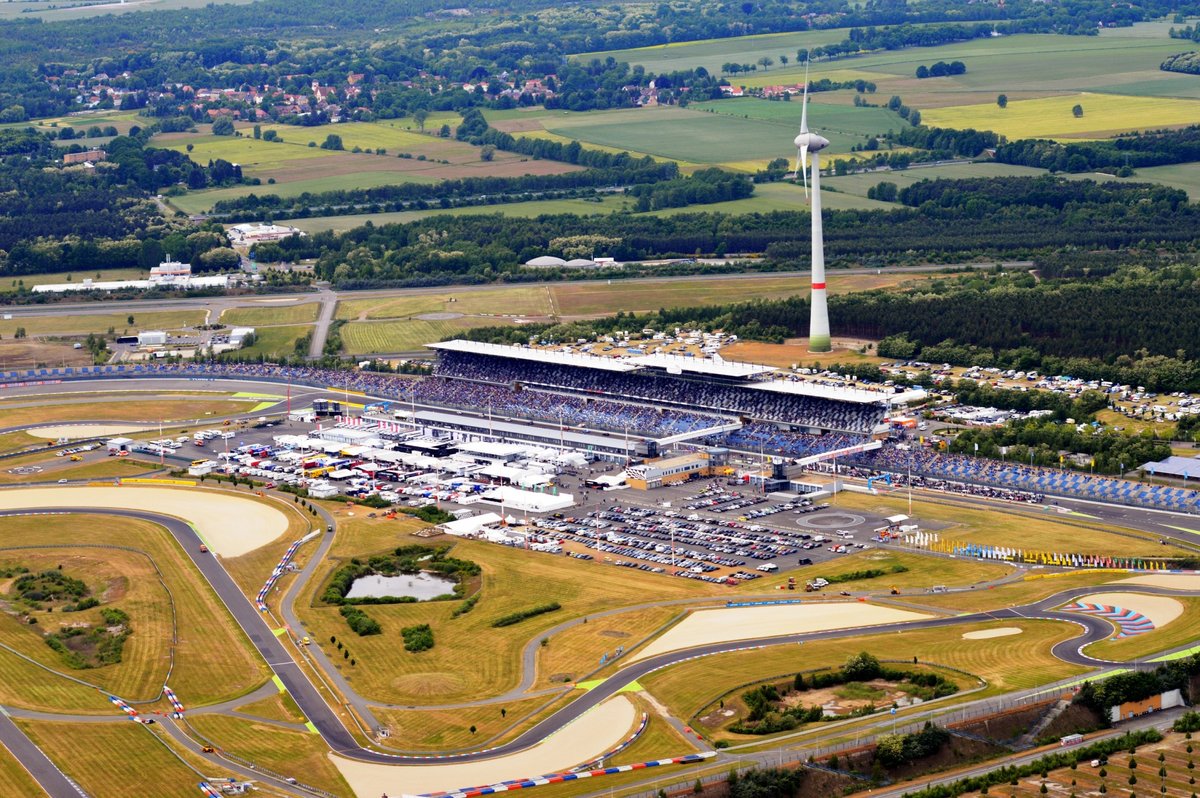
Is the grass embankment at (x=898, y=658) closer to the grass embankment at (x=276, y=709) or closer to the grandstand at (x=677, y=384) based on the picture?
the grass embankment at (x=276, y=709)

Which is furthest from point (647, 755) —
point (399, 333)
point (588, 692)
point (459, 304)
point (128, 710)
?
point (459, 304)

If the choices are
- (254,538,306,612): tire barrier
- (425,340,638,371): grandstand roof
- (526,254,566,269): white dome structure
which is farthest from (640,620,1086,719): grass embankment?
(526,254,566,269): white dome structure

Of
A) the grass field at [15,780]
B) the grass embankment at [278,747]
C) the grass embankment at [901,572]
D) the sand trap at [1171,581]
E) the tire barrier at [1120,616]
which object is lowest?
the grass embankment at [901,572]

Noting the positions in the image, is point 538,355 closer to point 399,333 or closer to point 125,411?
point 399,333

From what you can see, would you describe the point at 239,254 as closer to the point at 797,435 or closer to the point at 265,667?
the point at 797,435

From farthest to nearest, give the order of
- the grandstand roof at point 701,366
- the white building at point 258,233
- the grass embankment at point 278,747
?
the white building at point 258,233 → the grandstand roof at point 701,366 → the grass embankment at point 278,747

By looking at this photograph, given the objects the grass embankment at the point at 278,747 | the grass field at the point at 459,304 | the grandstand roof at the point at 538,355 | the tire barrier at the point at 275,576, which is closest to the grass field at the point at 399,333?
the grass field at the point at 459,304

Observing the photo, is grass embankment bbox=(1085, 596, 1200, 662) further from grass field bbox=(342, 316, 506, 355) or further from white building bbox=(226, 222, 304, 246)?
white building bbox=(226, 222, 304, 246)
